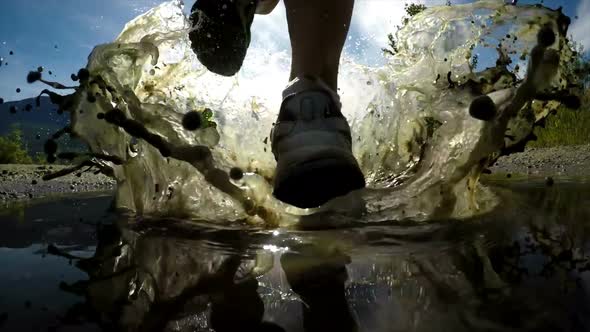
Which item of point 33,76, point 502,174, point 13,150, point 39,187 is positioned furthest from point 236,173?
point 13,150

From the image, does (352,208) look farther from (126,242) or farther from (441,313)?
(441,313)

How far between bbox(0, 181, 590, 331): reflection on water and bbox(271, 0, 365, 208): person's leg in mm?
134

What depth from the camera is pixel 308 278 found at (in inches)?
31.3

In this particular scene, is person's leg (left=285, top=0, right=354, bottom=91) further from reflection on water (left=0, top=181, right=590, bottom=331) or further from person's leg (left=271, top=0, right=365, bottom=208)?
reflection on water (left=0, top=181, right=590, bottom=331)

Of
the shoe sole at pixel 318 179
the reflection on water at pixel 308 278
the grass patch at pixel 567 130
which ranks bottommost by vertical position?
the reflection on water at pixel 308 278

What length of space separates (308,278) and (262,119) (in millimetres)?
1734

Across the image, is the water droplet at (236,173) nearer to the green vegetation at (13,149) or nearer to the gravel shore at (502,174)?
the gravel shore at (502,174)

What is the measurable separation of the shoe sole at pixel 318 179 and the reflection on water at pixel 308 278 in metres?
0.11

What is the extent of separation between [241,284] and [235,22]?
5.08ft

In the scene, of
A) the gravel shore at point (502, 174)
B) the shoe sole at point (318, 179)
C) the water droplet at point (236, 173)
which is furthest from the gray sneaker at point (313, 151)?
the gravel shore at point (502, 174)

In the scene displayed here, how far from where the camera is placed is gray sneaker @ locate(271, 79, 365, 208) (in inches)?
50.7

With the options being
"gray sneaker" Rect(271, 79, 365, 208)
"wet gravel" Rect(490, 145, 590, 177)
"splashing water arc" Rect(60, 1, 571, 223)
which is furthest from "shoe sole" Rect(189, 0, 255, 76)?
"wet gravel" Rect(490, 145, 590, 177)

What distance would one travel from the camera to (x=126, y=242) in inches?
45.1

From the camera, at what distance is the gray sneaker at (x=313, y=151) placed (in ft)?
4.22
